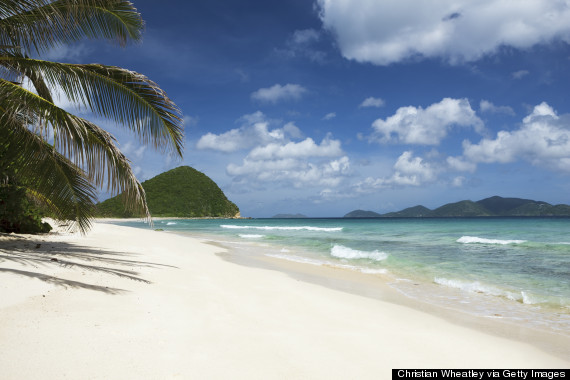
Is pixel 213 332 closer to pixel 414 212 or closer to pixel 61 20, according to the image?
pixel 61 20

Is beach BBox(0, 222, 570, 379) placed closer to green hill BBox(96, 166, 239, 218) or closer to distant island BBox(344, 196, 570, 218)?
green hill BBox(96, 166, 239, 218)

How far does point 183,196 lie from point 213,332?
103 meters

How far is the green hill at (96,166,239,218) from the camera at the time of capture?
9519 centimetres

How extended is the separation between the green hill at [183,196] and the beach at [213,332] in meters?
90.0

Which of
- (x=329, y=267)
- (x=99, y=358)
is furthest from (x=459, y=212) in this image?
(x=99, y=358)

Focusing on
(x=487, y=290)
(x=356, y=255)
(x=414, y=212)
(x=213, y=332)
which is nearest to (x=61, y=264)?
(x=213, y=332)

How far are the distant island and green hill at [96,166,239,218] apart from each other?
89400mm

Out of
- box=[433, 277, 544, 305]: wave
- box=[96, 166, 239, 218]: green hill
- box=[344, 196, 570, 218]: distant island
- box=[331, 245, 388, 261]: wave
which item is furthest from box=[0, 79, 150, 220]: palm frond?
box=[344, 196, 570, 218]: distant island

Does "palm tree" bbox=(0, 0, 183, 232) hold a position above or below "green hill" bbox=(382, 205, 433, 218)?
above

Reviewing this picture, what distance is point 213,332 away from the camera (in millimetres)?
3531

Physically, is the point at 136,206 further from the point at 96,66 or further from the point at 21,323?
the point at 21,323

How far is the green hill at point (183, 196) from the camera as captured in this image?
9519cm

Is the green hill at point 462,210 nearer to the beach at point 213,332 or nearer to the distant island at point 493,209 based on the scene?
the distant island at point 493,209

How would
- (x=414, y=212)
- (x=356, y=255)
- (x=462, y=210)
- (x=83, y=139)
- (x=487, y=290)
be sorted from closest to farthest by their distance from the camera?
(x=83, y=139) → (x=487, y=290) → (x=356, y=255) → (x=462, y=210) → (x=414, y=212)
